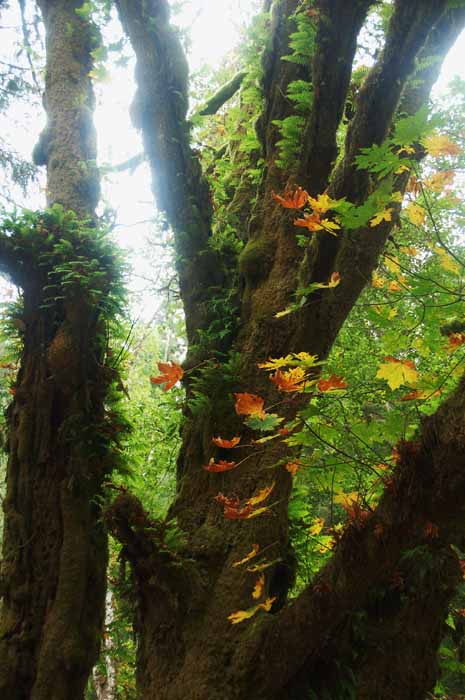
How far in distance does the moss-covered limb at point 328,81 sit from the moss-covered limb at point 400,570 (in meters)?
1.79

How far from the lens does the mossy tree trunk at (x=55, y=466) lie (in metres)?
3.46

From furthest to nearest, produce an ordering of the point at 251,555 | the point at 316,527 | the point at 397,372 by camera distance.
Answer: the point at 316,527, the point at 251,555, the point at 397,372

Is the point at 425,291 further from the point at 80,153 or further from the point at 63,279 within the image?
the point at 80,153

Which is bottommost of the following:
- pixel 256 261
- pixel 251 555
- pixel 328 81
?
pixel 251 555

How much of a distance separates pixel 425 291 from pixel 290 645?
1.74 m

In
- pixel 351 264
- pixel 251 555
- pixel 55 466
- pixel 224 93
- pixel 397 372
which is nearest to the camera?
pixel 397 372

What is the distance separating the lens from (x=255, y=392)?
331cm

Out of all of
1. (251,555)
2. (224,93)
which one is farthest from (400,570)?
(224,93)

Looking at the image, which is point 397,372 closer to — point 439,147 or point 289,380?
point 289,380

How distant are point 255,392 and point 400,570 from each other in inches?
51.5

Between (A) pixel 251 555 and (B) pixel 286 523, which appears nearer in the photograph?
(A) pixel 251 555

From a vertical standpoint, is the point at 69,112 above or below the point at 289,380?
above

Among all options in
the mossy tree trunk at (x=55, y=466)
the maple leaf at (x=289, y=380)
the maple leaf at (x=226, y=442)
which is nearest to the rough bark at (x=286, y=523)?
the maple leaf at (x=289, y=380)

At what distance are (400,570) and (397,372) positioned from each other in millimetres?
1347
